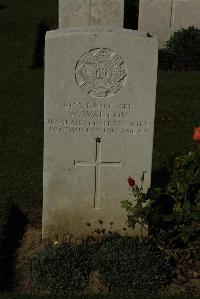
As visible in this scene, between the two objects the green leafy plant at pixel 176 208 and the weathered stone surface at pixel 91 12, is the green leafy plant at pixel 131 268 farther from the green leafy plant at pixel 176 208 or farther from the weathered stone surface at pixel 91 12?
the weathered stone surface at pixel 91 12

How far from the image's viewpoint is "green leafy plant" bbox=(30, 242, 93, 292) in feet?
17.7

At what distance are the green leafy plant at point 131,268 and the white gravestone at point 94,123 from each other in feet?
1.69

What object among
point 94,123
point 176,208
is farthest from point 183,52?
point 176,208

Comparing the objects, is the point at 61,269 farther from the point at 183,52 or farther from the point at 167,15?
the point at 167,15

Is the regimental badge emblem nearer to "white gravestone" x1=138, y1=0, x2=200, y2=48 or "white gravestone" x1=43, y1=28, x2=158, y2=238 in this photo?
"white gravestone" x1=43, y1=28, x2=158, y2=238

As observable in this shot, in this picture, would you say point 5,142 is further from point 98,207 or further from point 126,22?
point 126,22

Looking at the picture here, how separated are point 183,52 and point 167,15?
99 cm

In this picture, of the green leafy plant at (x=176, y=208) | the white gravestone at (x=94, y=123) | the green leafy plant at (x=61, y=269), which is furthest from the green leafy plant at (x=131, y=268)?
the white gravestone at (x=94, y=123)

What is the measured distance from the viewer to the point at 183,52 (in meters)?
12.0

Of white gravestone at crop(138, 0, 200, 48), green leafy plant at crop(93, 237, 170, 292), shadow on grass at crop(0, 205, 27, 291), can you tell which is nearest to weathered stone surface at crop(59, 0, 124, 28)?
white gravestone at crop(138, 0, 200, 48)

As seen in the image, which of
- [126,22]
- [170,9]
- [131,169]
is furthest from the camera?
[126,22]

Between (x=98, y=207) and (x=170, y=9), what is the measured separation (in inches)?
288

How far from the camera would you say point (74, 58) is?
5.55 meters

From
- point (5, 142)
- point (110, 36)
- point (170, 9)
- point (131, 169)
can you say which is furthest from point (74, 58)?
point (170, 9)
